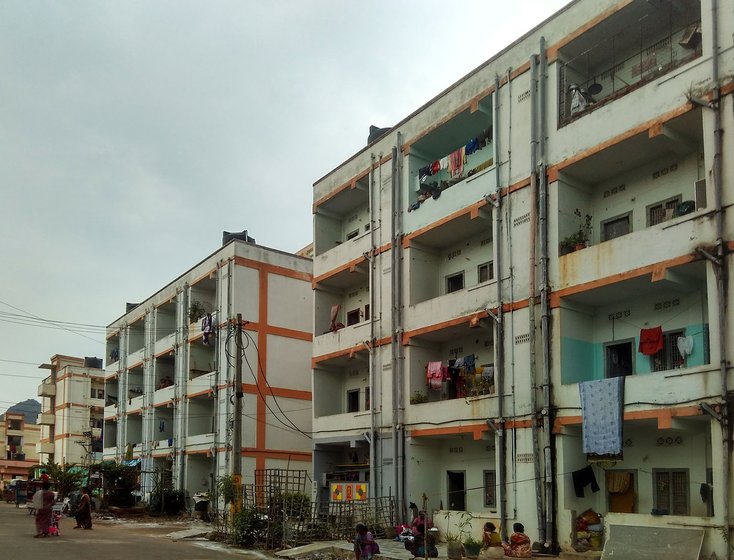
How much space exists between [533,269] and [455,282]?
19.1 ft

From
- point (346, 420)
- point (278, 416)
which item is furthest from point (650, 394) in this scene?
point (278, 416)

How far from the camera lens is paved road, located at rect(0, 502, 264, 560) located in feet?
64.0

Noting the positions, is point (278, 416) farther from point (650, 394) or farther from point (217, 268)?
point (650, 394)

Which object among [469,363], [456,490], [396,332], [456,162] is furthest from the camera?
[396,332]

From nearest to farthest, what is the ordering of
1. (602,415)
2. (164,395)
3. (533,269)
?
1. (602,415)
2. (533,269)
3. (164,395)

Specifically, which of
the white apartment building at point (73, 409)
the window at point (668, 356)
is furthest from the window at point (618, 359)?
the white apartment building at point (73, 409)

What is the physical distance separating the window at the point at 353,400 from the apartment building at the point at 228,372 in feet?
17.2

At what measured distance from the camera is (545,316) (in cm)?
2069

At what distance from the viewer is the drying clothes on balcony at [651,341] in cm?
1916

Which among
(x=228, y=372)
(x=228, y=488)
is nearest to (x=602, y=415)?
(x=228, y=488)

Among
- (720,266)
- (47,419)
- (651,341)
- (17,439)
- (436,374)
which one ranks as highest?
(720,266)

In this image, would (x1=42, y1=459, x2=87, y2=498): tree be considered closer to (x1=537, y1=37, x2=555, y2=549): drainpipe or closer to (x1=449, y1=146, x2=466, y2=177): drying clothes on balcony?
(x1=449, y1=146, x2=466, y2=177): drying clothes on balcony

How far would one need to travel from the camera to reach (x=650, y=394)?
17812mm

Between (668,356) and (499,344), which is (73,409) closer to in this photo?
(499,344)
